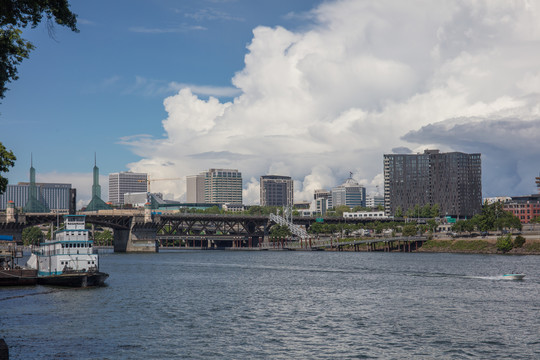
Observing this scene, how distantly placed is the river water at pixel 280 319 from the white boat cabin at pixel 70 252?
5.37 meters

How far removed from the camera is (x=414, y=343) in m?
52.6

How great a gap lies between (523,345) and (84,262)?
75.2m

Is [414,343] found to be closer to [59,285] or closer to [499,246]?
[59,285]

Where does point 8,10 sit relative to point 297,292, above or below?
above

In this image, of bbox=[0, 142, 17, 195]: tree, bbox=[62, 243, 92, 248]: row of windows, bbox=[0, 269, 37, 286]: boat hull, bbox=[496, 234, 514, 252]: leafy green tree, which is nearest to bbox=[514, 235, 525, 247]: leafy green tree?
bbox=[496, 234, 514, 252]: leafy green tree

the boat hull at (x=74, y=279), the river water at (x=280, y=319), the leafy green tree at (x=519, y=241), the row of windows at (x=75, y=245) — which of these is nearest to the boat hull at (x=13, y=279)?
the boat hull at (x=74, y=279)

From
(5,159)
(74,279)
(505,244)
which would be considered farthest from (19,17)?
(505,244)

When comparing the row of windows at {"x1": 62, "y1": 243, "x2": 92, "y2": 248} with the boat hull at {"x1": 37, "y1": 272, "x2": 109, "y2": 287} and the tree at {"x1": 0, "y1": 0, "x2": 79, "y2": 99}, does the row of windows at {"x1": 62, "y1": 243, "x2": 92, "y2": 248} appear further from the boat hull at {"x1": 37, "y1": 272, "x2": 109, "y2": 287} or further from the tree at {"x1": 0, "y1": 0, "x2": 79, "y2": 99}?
the tree at {"x1": 0, "y1": 0, "x2": 79, "y2": 99}

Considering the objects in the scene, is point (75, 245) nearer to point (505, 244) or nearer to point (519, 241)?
point (505, 244)

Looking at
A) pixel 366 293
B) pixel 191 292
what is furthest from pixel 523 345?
pixel 191 292

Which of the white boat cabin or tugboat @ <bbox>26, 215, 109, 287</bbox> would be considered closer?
tugboat @ <bbox>26, 215, 109, 287</bbox>

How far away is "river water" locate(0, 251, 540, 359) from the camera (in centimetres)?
5003

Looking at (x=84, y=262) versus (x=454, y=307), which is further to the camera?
(x=84, y=262)

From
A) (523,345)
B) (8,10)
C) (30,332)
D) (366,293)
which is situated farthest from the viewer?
(366,293)
